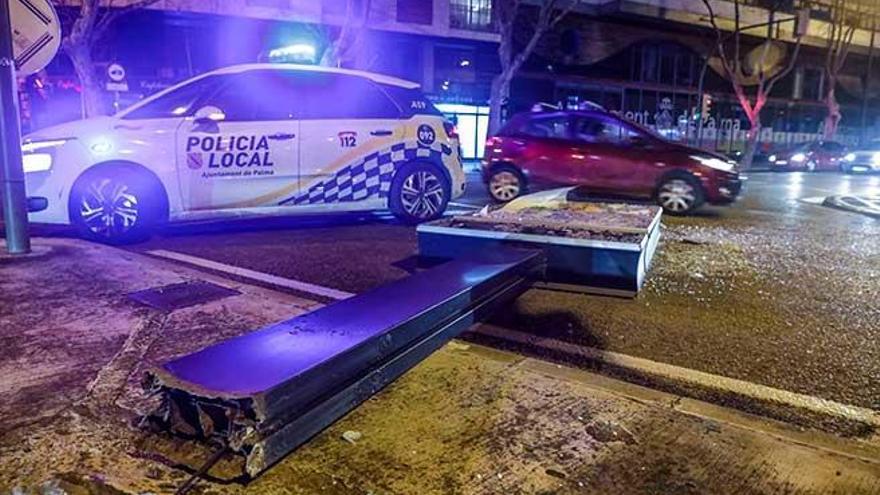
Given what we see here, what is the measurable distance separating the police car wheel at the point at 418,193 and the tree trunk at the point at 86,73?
10.9m

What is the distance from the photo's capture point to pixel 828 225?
10.1 meters

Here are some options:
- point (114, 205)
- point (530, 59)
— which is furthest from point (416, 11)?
point (114, 205)

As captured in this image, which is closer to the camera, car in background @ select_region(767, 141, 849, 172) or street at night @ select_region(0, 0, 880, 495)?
street at night @ select_region(0, 0, 880, 495)

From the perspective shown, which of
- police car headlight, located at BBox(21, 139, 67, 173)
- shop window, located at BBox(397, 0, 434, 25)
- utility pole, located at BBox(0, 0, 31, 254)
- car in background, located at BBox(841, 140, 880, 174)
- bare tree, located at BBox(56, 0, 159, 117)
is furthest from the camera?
car in background, located at BBox(841, 140, 880, 174)

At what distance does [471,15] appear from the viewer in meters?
26.4

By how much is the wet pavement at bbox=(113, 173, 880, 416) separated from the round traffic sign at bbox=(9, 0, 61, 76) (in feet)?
6.73

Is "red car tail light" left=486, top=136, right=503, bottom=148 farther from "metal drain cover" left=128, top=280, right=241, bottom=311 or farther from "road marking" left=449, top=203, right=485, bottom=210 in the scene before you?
"metal drain cover" left=128, top=280, right=241, bottom=311

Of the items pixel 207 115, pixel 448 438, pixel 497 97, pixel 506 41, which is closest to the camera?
pixel 448 438

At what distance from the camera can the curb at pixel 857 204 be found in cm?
1187

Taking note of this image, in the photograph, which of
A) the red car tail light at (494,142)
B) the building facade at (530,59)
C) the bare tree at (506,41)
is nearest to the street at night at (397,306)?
the red car tail light at (494,142)

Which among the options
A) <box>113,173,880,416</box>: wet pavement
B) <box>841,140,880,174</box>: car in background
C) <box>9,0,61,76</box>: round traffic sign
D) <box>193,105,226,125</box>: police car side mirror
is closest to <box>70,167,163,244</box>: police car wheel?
<box>113,173,880,416</box>: wet pavement

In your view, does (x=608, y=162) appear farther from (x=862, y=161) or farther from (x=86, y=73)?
(x=862, y=161)

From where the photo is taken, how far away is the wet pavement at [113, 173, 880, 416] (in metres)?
4.10

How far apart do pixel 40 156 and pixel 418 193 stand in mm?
4354
